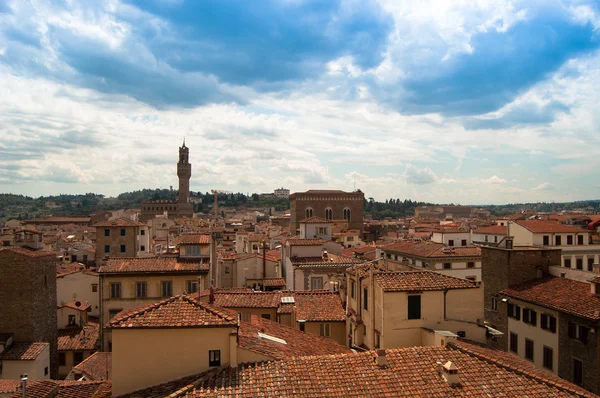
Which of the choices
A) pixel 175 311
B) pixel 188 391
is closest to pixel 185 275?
pixel 175 311

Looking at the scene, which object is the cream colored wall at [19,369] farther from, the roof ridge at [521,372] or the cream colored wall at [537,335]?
the cream colored wall at [537,335]

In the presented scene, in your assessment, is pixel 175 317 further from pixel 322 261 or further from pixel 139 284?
pixel 322 261

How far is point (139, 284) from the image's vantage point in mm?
29781

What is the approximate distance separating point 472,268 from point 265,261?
17858 millimetres

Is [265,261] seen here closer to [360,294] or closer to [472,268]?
[472,268]

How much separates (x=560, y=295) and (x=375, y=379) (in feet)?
44.8

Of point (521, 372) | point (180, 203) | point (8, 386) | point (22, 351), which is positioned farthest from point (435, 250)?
point (180, 203)

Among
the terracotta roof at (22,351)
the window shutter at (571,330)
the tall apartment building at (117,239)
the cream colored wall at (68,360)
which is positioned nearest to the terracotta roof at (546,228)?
the window shutter at (571,330)

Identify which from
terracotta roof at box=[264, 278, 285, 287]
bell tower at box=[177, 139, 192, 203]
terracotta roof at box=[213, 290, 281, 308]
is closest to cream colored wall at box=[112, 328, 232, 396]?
terracotta roof at box=[213, 290, 281, 308]

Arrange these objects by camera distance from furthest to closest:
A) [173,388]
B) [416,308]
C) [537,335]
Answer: [537,335], [416,308], [173,388]

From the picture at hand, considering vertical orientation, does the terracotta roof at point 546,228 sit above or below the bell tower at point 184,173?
below

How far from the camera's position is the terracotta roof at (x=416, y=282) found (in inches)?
699

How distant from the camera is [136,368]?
12.1 metres

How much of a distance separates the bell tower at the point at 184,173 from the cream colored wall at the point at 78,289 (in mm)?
142694
